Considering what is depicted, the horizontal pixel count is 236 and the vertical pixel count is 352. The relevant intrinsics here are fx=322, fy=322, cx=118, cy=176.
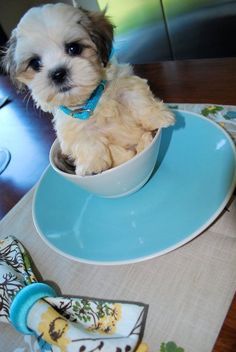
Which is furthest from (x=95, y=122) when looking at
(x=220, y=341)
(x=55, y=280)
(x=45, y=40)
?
(x=220, y=341)

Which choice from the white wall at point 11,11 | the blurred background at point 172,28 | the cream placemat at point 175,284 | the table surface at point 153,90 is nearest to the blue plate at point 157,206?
the cream placemat at point 175,284

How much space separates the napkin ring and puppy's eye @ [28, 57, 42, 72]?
356 mm

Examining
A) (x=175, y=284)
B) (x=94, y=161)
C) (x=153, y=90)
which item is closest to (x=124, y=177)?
(x=94, y=161)

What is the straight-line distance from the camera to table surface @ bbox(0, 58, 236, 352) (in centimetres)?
70

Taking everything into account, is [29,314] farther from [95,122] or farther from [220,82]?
[220,82]

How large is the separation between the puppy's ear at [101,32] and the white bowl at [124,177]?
19 cm

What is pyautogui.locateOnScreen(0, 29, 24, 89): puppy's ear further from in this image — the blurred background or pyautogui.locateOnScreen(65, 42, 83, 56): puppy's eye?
the blurred background

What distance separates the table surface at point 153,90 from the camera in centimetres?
70

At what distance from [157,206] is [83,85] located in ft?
0.72

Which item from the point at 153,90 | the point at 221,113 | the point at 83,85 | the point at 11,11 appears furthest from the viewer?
the point at 11,11

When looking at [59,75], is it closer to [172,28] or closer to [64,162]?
[64,162]

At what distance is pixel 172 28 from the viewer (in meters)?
2.20

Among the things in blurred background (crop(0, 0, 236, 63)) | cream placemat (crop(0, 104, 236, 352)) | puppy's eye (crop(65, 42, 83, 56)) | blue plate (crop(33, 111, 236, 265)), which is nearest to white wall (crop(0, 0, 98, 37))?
blurred background (crop(0, 0, 236, 63))

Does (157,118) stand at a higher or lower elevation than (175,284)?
higher
